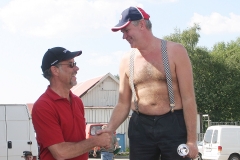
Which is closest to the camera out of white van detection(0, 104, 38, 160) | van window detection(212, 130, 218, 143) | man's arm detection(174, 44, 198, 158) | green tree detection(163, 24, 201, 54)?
man's arm detection(174, 44, 198, 158)

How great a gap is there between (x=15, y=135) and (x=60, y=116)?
10861 mm

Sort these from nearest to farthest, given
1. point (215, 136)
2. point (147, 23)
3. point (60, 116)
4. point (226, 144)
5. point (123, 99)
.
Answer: point (60, 116), point (147, 23), point (123, 99), point (226, 144), point (215, 136)

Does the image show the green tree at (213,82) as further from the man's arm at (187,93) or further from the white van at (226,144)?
the man's arm at (187,93)

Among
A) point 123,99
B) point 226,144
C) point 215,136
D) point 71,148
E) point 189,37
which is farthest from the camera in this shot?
point 189,37

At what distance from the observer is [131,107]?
5.60 meters

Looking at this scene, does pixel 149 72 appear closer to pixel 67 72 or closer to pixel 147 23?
pixel 147 23

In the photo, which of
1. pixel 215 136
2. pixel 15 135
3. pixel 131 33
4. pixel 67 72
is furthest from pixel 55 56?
pixel 215 136

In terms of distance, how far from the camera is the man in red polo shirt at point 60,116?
16.6ft

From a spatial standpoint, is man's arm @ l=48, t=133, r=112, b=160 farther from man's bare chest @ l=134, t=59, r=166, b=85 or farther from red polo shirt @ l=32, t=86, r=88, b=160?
man's bare chest @ l=134, t=59, r=166, b=85

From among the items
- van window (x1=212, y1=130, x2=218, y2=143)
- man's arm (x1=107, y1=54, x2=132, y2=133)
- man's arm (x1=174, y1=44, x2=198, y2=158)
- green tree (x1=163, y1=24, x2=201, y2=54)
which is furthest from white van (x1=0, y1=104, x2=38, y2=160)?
green tree (x1=163, y1=24, x2=201, y2=54)

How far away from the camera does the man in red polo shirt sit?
199 inches

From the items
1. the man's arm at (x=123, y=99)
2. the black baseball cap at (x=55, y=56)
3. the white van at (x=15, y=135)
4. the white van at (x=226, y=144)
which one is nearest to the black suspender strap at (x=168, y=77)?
the man's arm at (x=123, y=99)

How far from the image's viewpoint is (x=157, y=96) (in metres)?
5.21

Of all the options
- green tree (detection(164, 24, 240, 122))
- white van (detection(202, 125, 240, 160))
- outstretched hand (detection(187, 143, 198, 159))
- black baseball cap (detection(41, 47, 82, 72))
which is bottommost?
white van (detection(202, 125, 240, 160))
